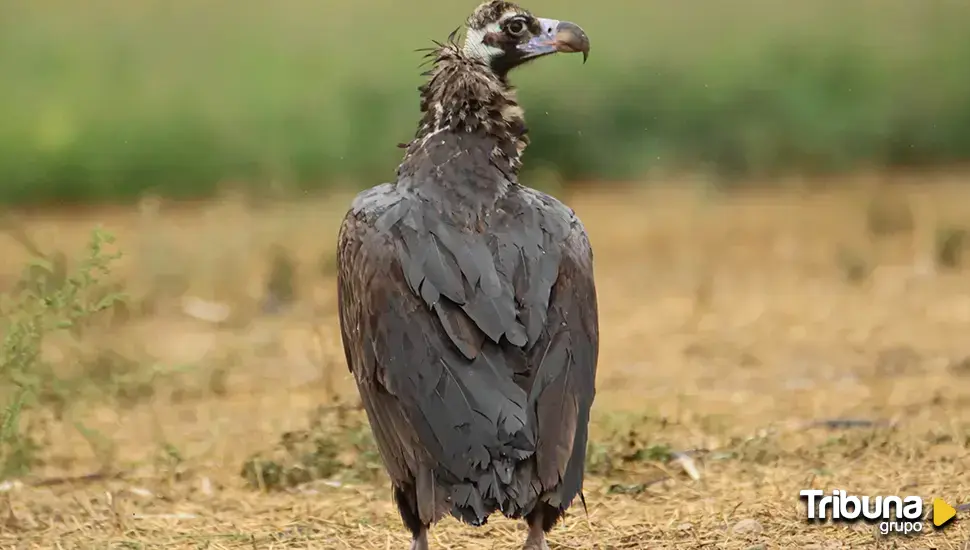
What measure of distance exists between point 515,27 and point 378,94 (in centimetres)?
646

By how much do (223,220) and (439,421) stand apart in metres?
7.22

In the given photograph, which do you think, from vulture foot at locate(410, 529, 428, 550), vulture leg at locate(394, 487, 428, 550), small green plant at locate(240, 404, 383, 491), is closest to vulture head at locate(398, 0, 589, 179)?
vulture leg at locate(394, 487, 428, 550)

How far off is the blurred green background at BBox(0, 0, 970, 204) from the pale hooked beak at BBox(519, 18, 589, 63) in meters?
6.03

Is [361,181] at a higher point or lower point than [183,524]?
higher

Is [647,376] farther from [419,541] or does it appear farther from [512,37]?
[419,541]

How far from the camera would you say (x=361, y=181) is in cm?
1170

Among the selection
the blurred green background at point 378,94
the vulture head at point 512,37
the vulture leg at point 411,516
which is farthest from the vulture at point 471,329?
the blurred green background at point 378,94

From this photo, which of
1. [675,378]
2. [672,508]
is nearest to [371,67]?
[675,378]

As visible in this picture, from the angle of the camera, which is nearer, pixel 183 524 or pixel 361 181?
pixel 183 524

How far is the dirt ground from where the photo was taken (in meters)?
5.63

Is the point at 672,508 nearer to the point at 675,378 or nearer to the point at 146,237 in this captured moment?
the point at 675,378

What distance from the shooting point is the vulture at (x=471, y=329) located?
430cm

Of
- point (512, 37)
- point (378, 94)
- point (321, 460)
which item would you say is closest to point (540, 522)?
point (512, 37)

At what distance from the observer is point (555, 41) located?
5.40 m
